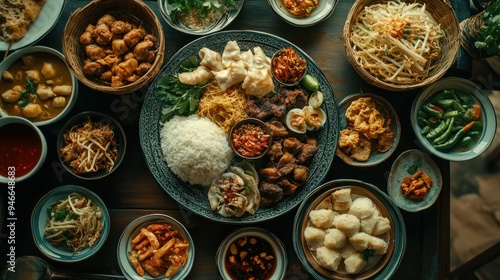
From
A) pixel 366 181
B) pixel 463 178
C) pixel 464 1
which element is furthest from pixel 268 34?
pixel 463 178

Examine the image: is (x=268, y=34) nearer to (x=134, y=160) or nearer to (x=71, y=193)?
(x=134, y=160)

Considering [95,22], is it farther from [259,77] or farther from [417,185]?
[417,185]

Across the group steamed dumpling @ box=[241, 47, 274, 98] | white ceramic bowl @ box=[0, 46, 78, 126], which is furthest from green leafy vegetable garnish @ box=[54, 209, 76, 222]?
steamed dumpling @ box=[241, 47, 274, 98]

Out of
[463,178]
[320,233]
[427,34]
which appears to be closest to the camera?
[320,233]

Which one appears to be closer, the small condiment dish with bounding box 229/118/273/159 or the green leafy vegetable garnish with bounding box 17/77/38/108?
the small condiment dish with bounding box 229/118/273/159

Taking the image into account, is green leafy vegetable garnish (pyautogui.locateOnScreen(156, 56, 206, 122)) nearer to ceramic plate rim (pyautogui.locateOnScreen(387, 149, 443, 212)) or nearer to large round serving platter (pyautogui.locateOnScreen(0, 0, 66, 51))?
large round serving platter (pyautogui.locateOnScreen(0, 0, 66, 51))

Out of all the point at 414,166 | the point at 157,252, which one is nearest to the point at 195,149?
the point at 157,252
